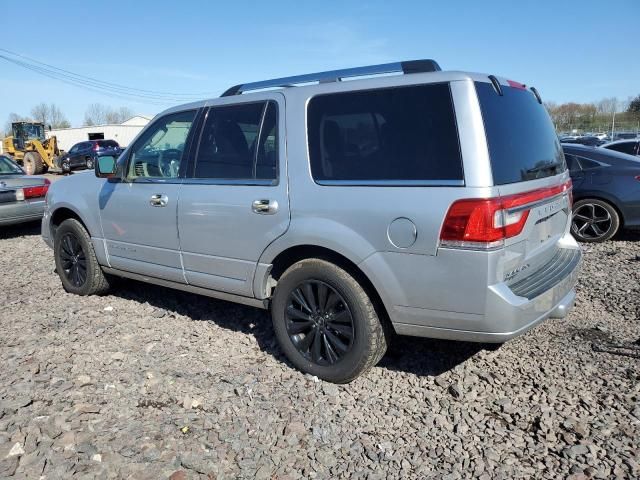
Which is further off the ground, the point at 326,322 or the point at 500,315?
the point at 500,315

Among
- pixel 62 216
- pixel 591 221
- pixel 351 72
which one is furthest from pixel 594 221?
pixel 62 216

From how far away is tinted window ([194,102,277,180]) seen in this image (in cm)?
363

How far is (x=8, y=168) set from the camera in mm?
9820

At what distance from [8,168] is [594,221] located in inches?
401

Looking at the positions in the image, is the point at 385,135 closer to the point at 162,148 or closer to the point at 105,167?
the point at 162,148

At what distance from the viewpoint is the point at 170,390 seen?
11.2 feet

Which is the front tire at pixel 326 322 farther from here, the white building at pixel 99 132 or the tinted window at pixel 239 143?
the white building at pixel 99 132

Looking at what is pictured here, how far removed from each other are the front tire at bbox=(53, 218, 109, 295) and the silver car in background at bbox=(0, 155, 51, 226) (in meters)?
3.96

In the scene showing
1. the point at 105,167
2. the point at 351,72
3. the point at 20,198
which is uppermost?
the point at 351,72

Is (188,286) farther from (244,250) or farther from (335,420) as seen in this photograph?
(335,420)

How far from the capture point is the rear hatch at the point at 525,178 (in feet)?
9.30

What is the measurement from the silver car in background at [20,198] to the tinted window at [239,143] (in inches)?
245

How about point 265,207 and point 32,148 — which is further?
point 32,148

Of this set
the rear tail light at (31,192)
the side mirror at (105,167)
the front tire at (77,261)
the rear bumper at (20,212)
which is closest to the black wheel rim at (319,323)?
the side mirror at (105,167)
